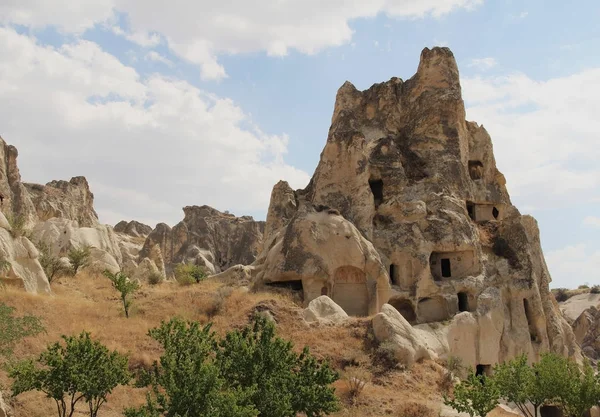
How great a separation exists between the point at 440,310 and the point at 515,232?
6798mm

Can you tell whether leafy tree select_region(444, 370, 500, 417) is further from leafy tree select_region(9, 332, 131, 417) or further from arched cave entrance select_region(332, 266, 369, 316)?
arched cave entrance select_region(332, 266, 369, 316)

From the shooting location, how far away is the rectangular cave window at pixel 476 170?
37.6m

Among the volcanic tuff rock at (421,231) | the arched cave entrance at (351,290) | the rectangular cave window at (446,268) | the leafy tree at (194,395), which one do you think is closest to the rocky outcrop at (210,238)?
the volcanic tuff rock at (421,231)

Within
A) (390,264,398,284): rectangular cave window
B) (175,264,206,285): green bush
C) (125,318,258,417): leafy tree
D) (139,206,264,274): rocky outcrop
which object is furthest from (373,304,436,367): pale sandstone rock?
(139,206,264,274): rocky outcrop

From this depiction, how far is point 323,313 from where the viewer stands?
22.6 m

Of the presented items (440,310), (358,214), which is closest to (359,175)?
(358,214)

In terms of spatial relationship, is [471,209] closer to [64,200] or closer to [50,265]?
[50,265]

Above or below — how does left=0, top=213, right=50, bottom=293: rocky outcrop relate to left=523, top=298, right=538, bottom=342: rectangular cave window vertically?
above

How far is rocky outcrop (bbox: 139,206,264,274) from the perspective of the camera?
70688 millimetres

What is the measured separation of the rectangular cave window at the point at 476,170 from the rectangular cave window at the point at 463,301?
957 cm

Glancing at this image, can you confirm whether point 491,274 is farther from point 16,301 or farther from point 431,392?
point 16,301

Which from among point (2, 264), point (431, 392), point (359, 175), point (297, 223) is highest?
point (359, 175)

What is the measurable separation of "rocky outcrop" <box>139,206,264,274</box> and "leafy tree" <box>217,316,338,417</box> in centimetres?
5549

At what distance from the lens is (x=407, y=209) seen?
30.6 metres
